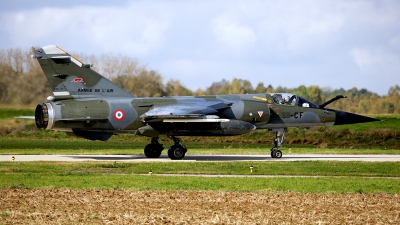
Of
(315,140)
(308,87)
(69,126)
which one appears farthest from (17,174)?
(308,87)

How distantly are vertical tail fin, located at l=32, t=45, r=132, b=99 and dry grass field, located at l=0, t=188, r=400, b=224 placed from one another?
12.3 meters

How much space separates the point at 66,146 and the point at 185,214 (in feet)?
84.4

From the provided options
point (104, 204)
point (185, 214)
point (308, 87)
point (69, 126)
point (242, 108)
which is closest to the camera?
point (185, 214)

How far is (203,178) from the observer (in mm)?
20828

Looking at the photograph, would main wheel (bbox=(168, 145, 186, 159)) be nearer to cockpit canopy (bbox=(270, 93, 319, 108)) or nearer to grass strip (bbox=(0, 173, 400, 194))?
cockpit canopy (bbox=(270, 93, 319, 108))

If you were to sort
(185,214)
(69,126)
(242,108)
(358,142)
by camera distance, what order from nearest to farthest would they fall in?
1. (185,214)
2. (69,126)
3. (242,108)
4. (358,142)

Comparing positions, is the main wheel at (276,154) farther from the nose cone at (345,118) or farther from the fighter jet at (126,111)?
the nose cone at (345,118)

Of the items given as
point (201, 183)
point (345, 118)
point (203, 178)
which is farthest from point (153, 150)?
point (201, 183)

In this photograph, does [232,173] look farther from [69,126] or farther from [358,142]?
[358,142]

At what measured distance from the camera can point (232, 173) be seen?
74.5 feet

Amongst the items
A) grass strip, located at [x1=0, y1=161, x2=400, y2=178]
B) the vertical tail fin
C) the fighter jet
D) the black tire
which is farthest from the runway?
the vertical tail fin

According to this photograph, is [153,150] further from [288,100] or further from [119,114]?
[288,100]

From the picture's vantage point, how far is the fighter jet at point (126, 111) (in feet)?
93.1

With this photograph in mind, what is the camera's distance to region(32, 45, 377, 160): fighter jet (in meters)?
28.4
